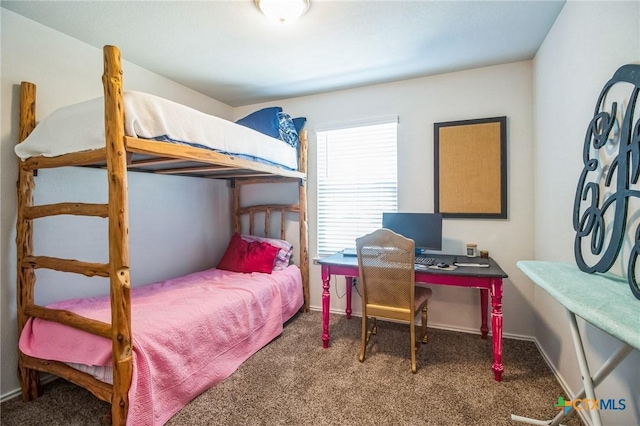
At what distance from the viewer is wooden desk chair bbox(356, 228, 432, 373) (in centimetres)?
203

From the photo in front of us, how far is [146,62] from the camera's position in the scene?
97.4 inches

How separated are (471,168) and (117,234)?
2792 millimetres

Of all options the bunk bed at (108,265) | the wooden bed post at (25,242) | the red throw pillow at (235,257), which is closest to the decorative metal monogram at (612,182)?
the bunk bed at (108,265)

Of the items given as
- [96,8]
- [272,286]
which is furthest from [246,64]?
[272,286]

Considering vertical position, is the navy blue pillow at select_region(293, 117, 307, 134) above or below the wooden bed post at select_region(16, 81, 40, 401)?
above

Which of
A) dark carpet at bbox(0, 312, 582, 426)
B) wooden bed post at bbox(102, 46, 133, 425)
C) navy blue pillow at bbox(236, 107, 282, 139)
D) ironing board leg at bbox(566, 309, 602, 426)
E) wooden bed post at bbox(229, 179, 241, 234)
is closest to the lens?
ironing board leg at bbox(566, 309, 602, 426)

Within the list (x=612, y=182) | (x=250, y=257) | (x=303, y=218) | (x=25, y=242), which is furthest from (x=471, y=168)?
(x=25, y=242)

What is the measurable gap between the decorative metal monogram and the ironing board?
66 millimetres

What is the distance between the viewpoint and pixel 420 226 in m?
2.58

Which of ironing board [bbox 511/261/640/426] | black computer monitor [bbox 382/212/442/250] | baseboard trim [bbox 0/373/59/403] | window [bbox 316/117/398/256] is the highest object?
window [bbox 316/117/398/256]

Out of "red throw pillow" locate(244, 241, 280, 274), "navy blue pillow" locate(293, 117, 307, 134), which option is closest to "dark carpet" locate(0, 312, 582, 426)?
"red throw pillow" locate(244, 241, 280, 274)

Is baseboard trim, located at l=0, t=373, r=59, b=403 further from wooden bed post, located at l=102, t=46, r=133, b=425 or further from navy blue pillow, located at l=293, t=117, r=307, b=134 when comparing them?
navy blue pillow, located at l=293, t=117, r=307, b=134

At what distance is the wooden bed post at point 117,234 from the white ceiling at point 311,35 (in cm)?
77

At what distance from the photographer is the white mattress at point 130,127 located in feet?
4.89
